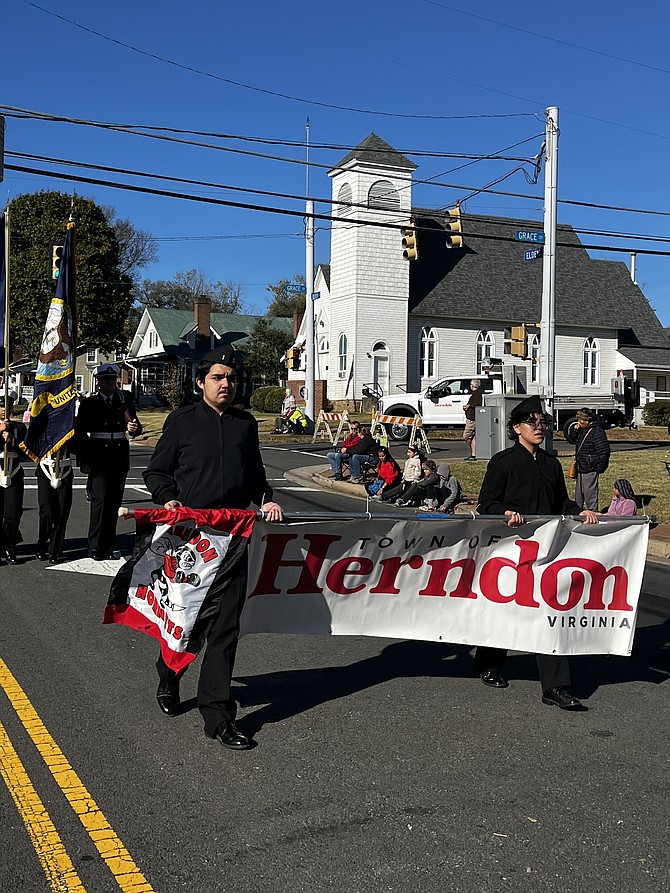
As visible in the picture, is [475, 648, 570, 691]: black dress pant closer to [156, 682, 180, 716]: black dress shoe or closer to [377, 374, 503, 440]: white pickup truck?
[156, 682, 180, 716]: black dress shoe

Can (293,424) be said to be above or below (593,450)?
below

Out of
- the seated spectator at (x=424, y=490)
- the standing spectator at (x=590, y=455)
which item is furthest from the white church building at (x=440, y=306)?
the standing spectator at (x=590, y=455)

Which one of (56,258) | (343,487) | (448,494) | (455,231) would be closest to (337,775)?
(56,258)

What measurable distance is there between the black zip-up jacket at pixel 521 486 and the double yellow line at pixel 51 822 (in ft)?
9.82

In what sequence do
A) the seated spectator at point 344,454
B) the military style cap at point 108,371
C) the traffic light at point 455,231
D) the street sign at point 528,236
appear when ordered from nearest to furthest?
the military style cap at point 108,371
the seated spectator at point 344,454
the street sign at point 528,236
the traffic light at point 455,231

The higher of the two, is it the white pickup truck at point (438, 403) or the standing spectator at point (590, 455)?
the white pickup truck at point (438, 403)

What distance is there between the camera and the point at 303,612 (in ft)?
19.6

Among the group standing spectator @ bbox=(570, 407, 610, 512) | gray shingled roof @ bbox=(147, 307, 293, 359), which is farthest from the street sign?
gray shingled roof @ bbox=(147, 307, 293, 359)

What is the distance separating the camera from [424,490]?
17.5 metres

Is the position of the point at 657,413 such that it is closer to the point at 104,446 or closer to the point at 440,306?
the point at 440,306

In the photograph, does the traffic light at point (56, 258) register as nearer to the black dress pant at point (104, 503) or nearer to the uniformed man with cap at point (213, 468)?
the black dress pant at point (104, 503)

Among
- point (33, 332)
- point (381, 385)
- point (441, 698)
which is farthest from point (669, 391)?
point (441, 698)

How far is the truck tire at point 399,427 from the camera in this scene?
33281mm

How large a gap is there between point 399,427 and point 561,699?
27381 mm
